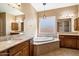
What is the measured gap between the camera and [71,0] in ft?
6.10

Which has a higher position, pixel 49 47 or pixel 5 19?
pixel 5 19

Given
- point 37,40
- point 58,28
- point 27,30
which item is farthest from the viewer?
point 27,30

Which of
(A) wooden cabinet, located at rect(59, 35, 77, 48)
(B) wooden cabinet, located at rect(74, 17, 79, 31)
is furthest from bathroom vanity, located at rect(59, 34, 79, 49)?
(B) wooden cabinet, located at rect(74, 17, 79, 31)

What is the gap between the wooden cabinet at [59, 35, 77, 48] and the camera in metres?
2.05

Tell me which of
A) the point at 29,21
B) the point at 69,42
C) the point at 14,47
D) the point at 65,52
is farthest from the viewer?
the point at 29,21

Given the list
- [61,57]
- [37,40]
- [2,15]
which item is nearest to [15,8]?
[2,15]

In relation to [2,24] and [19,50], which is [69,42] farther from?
[2,24]

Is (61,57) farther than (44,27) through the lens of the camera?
No

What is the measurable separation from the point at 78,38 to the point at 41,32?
26.8 inches

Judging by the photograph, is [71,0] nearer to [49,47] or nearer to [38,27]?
[38,27]

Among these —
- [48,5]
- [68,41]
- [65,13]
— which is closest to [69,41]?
[68,41]

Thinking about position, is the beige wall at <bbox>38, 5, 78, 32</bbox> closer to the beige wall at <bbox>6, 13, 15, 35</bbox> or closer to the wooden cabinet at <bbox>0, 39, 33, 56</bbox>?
the beige wall at <bbox>6, 13, 15, 35</bbox>

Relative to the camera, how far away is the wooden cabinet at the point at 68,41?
2.05 m

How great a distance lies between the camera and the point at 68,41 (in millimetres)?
2139
